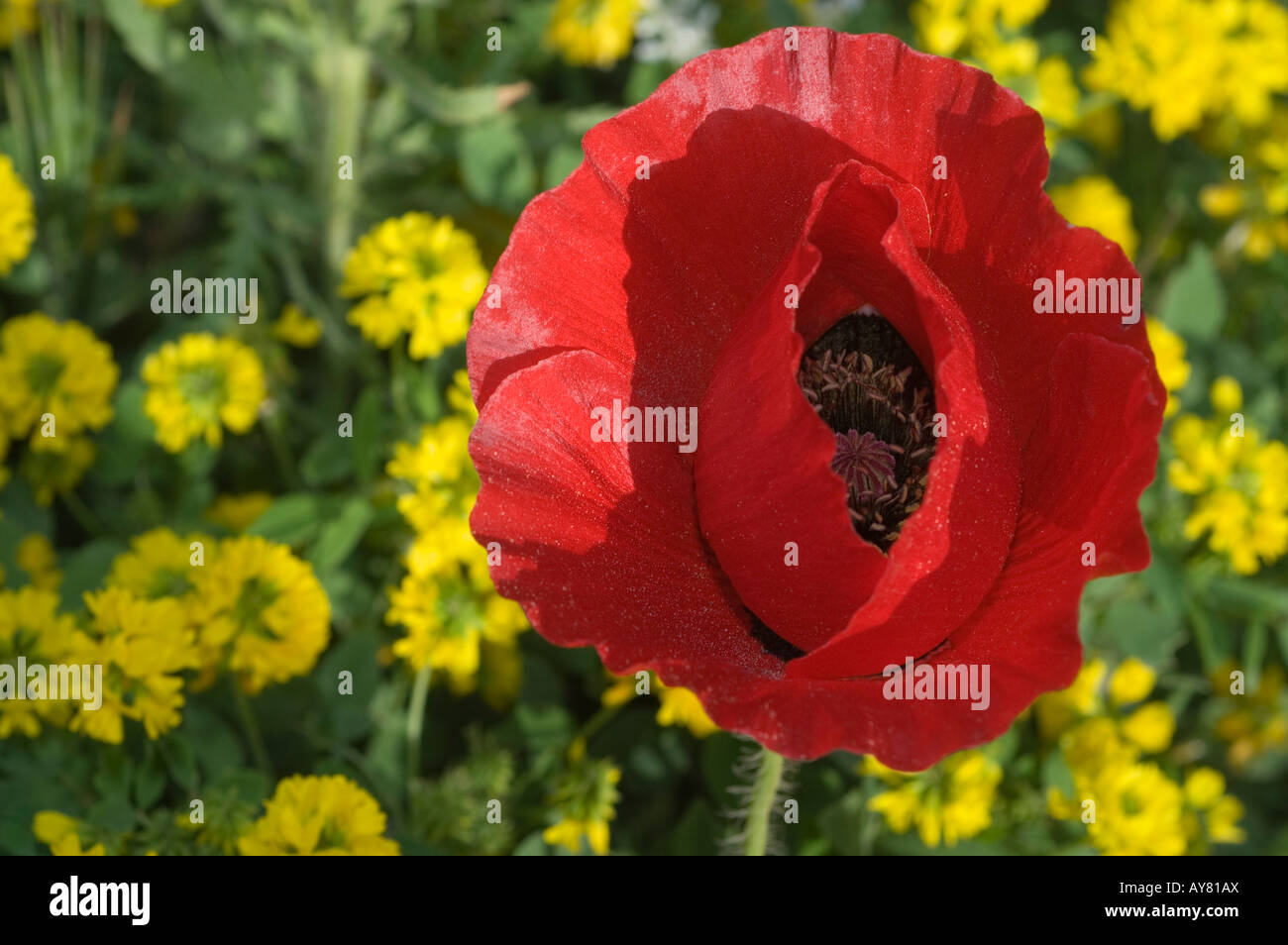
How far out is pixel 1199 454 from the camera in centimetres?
153

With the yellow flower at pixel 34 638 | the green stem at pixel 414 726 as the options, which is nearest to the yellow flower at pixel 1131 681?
the green stem at pixel 414 726

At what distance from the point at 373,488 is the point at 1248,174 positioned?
62.6 inches

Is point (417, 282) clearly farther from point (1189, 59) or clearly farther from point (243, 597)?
point (1189, 59)

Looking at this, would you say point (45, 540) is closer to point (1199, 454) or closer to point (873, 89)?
point (873, 89)

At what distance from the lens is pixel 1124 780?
1452 mm

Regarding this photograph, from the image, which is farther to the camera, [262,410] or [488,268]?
[488,268]

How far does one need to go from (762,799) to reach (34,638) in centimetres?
74

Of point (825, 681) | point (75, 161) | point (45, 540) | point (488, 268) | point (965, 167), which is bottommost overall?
point (825, 681)

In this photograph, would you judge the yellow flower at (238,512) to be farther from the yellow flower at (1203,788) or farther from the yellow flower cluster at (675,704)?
the yellow flower at (1203,788)

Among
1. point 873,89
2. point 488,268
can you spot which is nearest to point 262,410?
point 488,268

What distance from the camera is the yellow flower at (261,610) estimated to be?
51.2 inches

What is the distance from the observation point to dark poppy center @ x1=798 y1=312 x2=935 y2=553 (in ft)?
3.14

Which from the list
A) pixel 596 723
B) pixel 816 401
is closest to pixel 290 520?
pixel 596 723

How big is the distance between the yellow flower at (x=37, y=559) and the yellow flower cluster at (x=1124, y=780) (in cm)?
124
